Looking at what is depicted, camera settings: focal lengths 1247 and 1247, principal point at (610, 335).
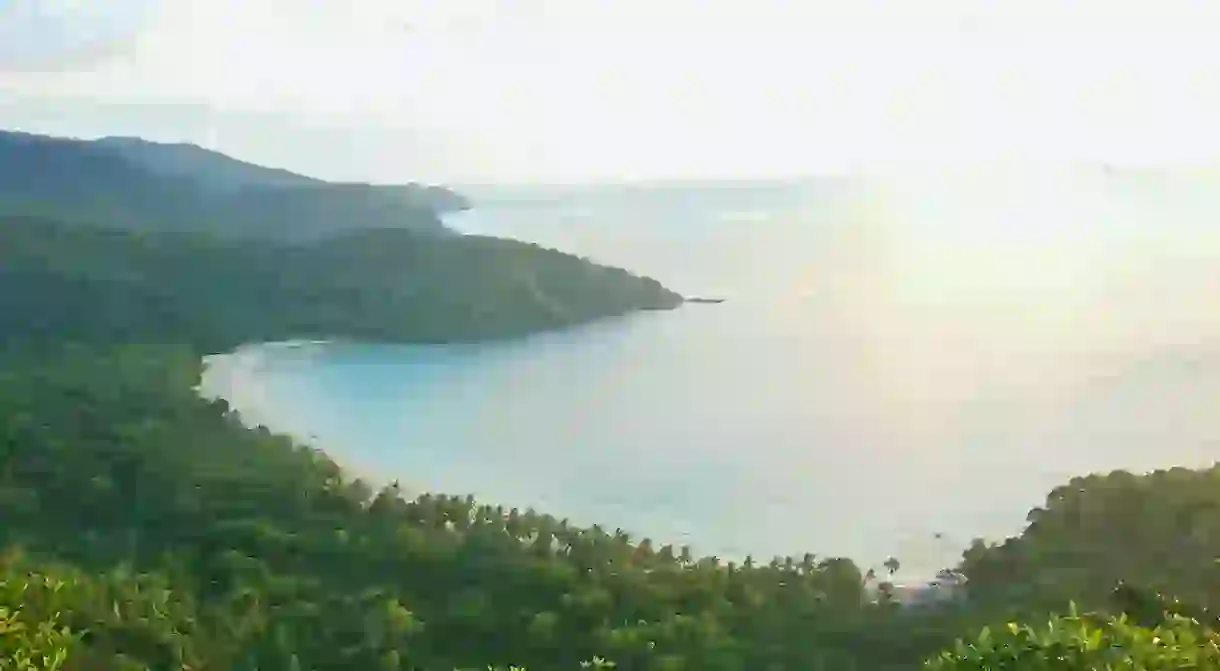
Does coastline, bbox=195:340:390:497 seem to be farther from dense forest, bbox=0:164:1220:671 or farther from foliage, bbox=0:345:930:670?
foliage, bbox=0:345:930:670

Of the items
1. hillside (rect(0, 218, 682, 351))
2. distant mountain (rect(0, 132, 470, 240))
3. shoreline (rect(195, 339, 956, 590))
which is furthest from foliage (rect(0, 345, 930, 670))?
distant mountain (rect(0, 132, 470, 240))

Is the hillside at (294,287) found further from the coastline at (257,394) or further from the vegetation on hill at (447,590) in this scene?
the vegetation on hill at (447,590)

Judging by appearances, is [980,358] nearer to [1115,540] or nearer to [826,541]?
[826,541]

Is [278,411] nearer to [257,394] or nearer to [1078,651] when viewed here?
[257,394]

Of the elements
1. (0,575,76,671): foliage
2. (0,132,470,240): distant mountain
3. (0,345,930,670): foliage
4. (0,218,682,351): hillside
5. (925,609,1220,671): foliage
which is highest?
(0,132,470,240): distant mountain

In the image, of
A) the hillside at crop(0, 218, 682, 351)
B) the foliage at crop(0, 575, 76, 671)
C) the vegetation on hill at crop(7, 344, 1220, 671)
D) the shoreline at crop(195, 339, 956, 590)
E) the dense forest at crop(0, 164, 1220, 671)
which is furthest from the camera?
the hillside at crop(0, 218, 682, 351)

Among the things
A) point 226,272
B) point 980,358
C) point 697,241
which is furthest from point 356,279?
point 980,358

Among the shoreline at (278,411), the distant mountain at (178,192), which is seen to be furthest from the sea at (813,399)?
the distant mountain at (178,192)
